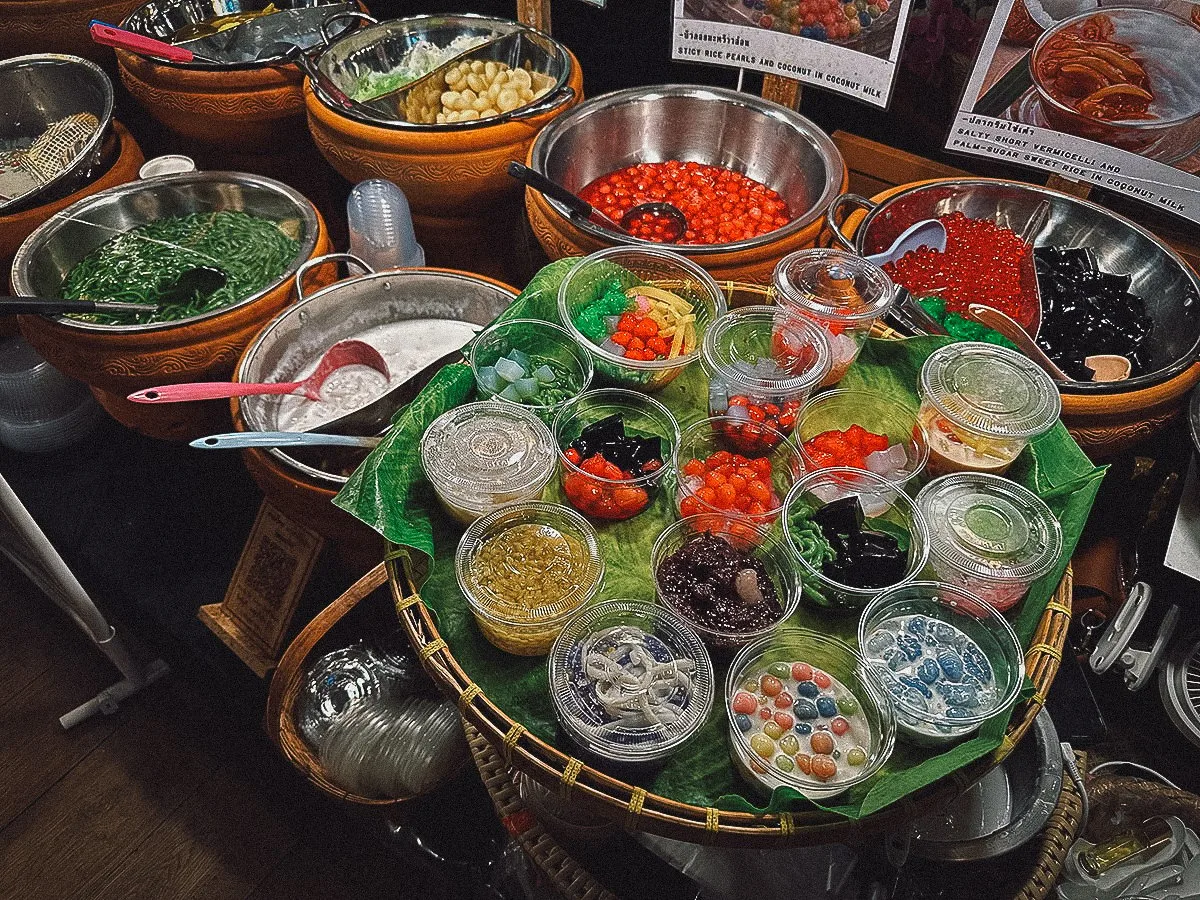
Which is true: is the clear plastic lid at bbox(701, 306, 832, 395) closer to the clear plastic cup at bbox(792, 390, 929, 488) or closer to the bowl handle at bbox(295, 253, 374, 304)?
the clear plastic cup at bbox(792, 390, 929, 488)

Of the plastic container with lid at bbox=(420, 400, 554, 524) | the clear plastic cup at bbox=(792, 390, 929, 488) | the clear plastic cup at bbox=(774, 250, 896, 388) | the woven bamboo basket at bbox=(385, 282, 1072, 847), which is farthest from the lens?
the clear plastic cup at bbox=(774, 250, 896, 388)

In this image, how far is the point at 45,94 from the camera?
125 inches

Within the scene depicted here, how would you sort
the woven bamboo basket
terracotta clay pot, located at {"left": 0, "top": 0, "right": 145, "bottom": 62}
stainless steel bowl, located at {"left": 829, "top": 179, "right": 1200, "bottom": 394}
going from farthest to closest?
terracotta clay pot, located at {"left": 0, "top": 0, "right": 145, "bottom": 62} → stainless steel bowl, located at {"left": 829, "top": 179, "right": 1200, "bottom": 394} → the woven bamboo basket

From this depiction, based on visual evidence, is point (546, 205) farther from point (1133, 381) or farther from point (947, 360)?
point (1133, 381)

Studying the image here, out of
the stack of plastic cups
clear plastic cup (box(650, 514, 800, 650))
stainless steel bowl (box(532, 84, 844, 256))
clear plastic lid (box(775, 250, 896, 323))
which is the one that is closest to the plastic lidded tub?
clear plastic cup (box(650, 514, 800, 650))

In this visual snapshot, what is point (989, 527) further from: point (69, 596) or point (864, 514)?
point (69, 596)

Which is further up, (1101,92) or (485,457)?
(1101,92)

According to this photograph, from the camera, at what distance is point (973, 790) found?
181 centimetres

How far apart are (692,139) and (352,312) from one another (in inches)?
47.1

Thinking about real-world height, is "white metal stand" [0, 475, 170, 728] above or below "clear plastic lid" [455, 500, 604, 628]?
below

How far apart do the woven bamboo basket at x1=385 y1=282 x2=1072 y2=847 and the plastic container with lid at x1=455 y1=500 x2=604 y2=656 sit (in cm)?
10

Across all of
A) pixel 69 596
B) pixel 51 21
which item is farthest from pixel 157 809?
pixel 51 21

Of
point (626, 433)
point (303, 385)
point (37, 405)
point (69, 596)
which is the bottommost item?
point (69, 596)

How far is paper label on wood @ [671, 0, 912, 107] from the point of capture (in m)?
2.08
